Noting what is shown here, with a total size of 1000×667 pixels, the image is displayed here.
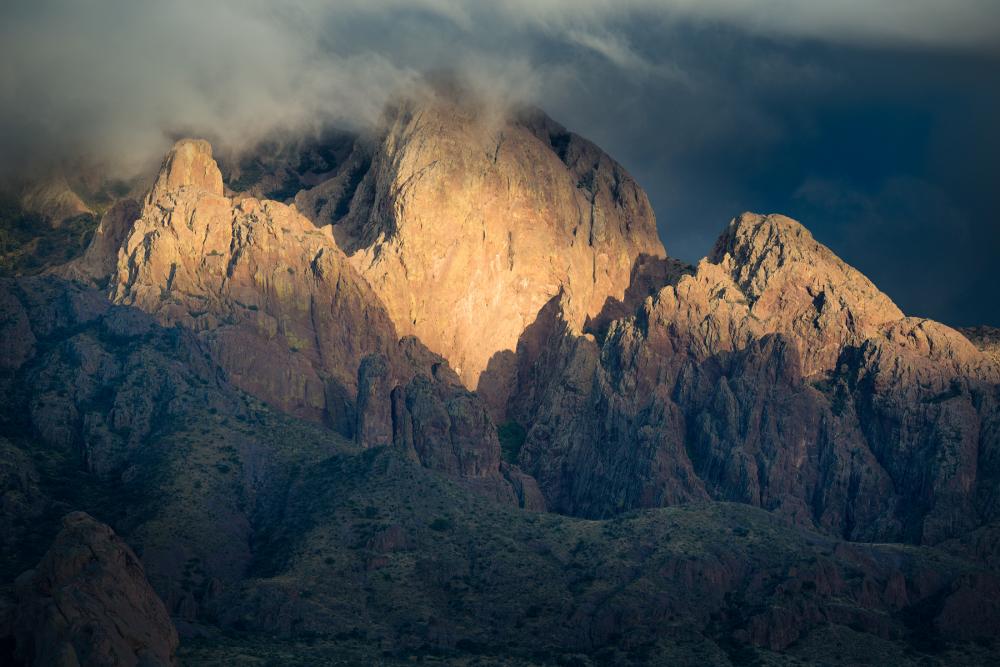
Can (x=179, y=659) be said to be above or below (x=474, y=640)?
below

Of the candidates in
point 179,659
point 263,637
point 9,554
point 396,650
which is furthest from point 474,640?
point 9,554

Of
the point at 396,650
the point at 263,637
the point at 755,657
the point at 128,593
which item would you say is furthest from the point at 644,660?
the point at 128,593

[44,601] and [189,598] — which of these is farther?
[189,598]

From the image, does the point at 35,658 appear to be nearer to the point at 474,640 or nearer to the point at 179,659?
the point at 179,659

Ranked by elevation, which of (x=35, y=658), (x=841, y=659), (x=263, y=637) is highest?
(x=841, y=659)

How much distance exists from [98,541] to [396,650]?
3742 cm

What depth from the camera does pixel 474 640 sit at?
654 feet

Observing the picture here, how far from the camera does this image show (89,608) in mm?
161750

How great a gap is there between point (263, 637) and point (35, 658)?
127 ft

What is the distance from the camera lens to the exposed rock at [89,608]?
157 metres

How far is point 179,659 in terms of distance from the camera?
173375mm

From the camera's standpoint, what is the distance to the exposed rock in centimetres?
15688

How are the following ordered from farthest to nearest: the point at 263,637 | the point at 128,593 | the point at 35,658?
the point at 263,637 < the point at 128,593 < the point at 35,658

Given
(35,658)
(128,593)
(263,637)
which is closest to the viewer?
(35,658)
